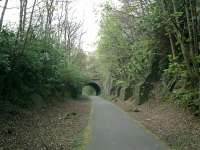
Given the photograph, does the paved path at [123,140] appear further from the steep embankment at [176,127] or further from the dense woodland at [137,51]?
the dense woodland at [137,51]

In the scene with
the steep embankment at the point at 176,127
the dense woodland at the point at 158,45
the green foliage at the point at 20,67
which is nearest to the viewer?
the steep embankment at the point at 176,127

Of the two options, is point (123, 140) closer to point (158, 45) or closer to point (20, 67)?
point (20, 67)

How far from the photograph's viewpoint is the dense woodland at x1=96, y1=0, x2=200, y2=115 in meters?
12.6

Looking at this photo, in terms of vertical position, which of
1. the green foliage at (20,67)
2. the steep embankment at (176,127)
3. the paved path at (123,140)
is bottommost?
the paved path at (123,140)

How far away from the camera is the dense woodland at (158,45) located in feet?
41.5

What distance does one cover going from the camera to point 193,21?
489 inches

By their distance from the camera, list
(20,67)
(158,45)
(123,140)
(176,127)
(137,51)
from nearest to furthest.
→ 1. (123,140)
2. (176,127)
3. (20,67)
4. (158,45)
5. (137,51)

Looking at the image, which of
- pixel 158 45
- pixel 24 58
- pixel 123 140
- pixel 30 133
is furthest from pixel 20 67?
pixel 158 45

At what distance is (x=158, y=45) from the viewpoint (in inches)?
822

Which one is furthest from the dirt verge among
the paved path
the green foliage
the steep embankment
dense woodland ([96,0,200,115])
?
dense woodland ([96,0,200,115])

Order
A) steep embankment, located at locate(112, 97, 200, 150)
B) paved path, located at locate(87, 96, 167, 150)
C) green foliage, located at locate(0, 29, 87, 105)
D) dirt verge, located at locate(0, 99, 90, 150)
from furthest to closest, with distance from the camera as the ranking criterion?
1. green foliage, located at locate(0, 29, 87, 105)
2. steep embankment, located at locate(112, 97, 200, 150)
3. paved path, located at locate(87, 96, 167, 150)
4. dirt verge, located at locate(0, 99, 90, 150)

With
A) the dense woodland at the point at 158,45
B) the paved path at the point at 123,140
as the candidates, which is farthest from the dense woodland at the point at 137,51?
the paved path at the point at 123,140

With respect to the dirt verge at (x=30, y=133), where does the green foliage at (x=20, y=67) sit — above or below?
above

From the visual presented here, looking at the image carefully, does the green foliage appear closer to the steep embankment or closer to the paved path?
the paved path
